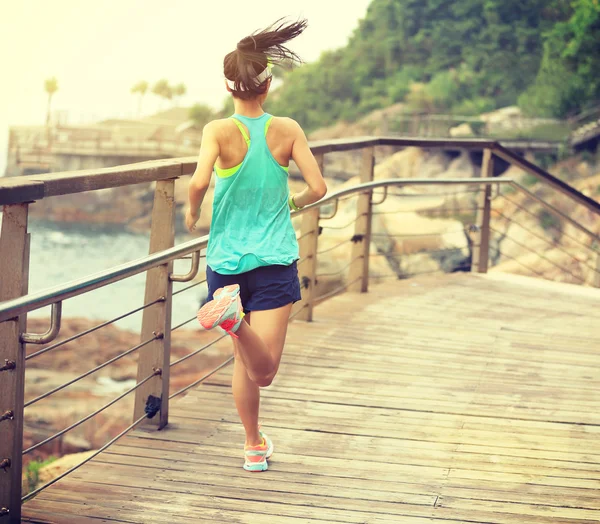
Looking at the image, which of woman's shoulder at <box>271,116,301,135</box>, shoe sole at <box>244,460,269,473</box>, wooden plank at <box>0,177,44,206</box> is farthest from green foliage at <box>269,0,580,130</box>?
A: wooden plank at <box>0,177,44,206</box>

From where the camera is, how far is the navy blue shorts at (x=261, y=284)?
326 centimetres

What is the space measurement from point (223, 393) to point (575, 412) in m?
1.71

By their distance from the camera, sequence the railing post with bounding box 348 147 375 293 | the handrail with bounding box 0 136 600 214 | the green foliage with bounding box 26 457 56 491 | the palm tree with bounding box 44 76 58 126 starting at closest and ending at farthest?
the handrail with bounding box 0 136 600 214 → the railing post with bounding box 348 147 375 293 → the green foliage with bounding box 26 457 56 491 → the palm tree with bounding box 44 76 58 126

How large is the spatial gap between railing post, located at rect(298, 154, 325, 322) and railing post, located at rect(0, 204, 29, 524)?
3245 mm

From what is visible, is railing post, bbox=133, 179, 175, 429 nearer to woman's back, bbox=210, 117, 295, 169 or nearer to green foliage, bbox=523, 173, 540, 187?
woman's back, bbox=210, 117, 295, 169

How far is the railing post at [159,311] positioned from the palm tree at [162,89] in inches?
4190

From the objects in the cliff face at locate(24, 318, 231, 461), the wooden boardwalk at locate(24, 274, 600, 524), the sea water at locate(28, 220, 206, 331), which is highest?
the wooden boardwalk at locate(24, 274, 600, 524)

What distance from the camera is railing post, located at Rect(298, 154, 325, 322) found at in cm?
599

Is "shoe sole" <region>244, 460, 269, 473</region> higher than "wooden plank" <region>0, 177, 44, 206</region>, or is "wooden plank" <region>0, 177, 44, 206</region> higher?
"wooden plank" <region>0, 177, 44, 206</region>

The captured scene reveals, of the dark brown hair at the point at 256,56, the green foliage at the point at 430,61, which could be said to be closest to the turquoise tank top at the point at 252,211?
the dark brown hair at the point at 256,56

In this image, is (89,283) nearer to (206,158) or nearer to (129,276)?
(129,276)

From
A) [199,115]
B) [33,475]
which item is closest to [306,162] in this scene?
[33,475]

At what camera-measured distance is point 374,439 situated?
13.4 feet

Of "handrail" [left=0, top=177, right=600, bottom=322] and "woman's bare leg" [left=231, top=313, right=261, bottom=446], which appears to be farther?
"woman's bare leg" [left=231, top=313, right=261, bottom=446]
